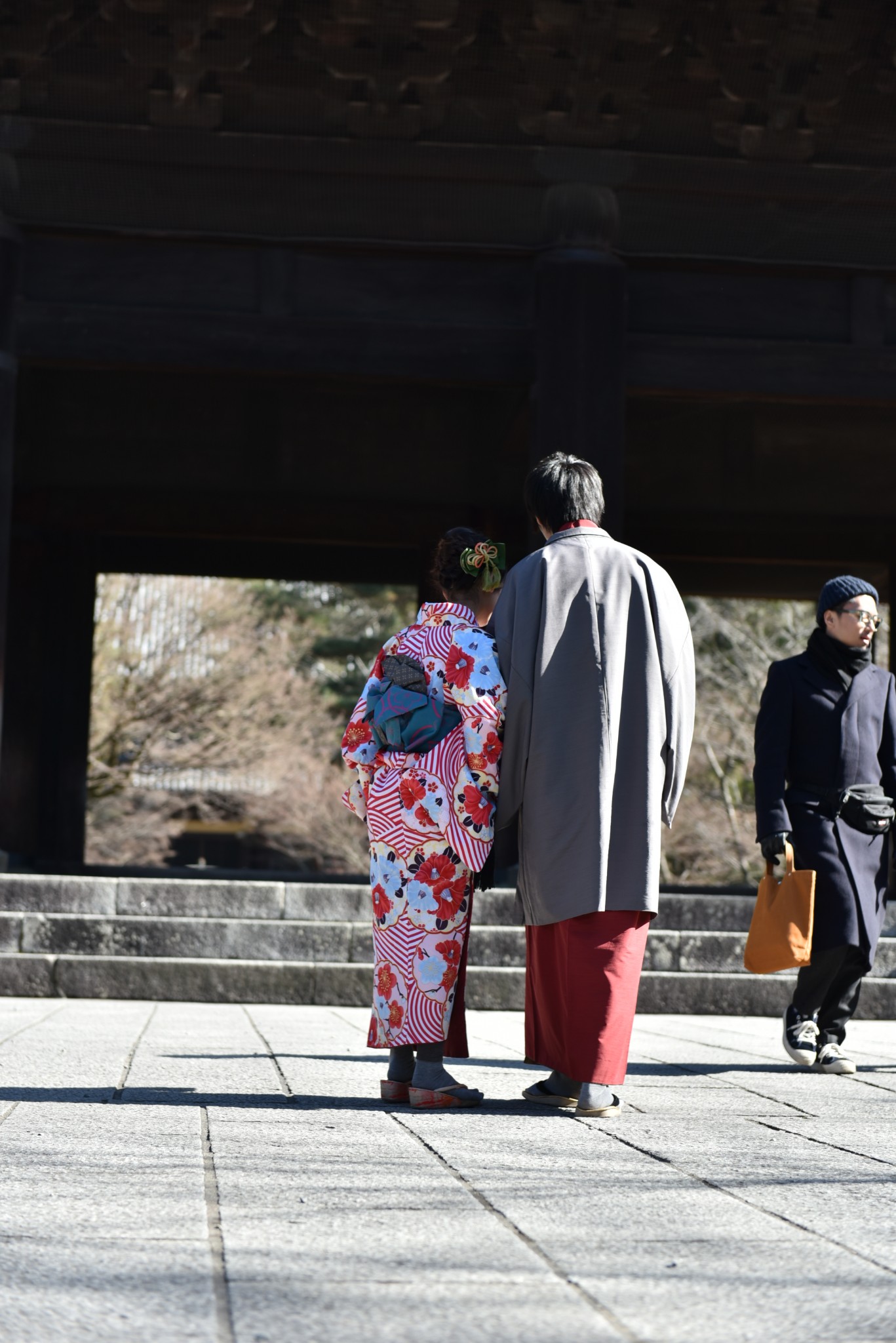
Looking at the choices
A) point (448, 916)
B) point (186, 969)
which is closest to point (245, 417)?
point (186, 969)

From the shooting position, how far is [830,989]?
16.3ft

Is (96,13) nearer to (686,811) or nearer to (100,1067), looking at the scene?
(100,1067)

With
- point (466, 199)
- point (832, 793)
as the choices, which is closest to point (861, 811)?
point (832, 793)

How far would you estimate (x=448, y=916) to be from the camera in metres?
3.88

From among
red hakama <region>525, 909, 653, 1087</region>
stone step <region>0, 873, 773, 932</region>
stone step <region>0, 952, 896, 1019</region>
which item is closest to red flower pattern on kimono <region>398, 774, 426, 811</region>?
red hakama <region>525, 909, 653, 1087</region>

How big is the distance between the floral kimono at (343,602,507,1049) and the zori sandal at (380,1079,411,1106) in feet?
0.32

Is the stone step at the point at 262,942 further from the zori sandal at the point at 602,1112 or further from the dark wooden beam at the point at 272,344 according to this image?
A: the zori sandal at the point at 602,1112

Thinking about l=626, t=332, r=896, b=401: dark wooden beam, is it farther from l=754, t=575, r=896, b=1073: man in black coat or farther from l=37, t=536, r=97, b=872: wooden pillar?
l=37, t=536, r=97, b=872: wooden pillar

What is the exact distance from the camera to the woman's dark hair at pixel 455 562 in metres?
4.02

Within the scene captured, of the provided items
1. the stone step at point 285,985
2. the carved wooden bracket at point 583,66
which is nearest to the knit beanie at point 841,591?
the stone step at point 285,985

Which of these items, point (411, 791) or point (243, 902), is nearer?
point (411, 791)

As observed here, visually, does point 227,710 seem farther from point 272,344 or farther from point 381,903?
point 381,903

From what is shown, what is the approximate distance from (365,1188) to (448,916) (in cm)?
133

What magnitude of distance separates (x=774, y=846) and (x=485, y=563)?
4.95ft
